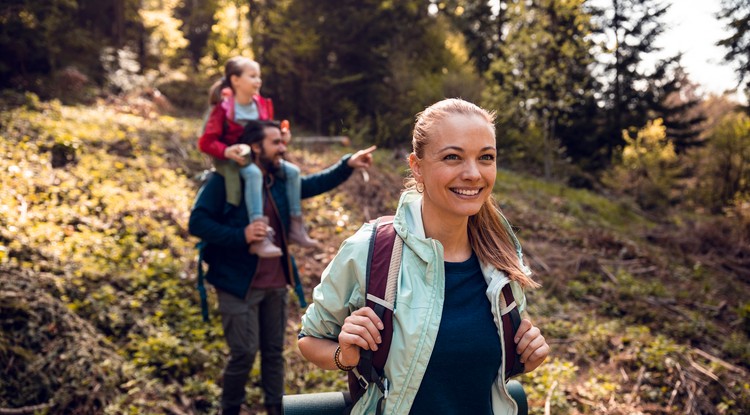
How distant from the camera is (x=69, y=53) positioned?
16234 millimetres

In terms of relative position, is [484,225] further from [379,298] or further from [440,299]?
[379,298]

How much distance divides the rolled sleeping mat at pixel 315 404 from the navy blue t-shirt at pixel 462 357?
392mm

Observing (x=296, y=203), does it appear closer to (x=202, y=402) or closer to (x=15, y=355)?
(x=202, y=402)

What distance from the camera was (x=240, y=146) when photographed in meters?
3.77

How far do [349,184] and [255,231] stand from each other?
6.38 m

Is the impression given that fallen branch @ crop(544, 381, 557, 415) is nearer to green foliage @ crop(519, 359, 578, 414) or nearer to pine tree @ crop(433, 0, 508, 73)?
green foliage @ crop(519, 359, 578, 414)

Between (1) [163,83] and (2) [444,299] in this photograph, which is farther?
(1) [163,83]

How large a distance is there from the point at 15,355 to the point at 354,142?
12.9m

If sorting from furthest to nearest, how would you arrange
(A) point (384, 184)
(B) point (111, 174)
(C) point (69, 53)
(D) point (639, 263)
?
(C) point (69, 53) < (A) point (384, 184) < (D) point (639, 263) < (B) point (111, 174)

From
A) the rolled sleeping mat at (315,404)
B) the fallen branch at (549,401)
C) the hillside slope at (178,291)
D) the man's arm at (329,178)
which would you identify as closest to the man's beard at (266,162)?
the man's arm at (329,178)

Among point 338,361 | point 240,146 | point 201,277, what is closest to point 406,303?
point 338,361

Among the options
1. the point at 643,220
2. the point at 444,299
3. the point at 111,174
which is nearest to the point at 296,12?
the point at 111,174

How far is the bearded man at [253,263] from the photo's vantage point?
3641 mm

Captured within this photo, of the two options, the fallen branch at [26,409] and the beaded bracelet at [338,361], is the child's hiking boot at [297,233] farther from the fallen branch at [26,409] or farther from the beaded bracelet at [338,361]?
the beaded bracelet at [338,361]
